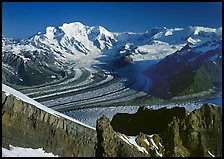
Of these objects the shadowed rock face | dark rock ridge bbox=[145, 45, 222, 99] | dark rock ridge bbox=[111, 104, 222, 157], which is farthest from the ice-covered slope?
dark rock ridge bbox=[111, 104, 222, 157]

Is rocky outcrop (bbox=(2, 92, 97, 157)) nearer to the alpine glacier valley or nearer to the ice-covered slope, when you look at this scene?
the alpine glacier valley

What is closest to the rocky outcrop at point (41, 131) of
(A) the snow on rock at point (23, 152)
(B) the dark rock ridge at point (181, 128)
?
(A) the snow on rock at point (23, 152)

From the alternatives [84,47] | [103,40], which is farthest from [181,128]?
[103,40]

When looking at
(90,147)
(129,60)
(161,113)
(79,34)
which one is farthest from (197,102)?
(79,34)

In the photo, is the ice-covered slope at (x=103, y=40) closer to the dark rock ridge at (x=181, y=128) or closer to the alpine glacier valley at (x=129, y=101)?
the alpine glacier valley at (x=129, y=101)

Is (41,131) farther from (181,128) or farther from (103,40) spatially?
(103,40)

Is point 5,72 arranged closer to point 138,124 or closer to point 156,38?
point 138,124

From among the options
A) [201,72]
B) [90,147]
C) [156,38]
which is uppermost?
[156,38]
